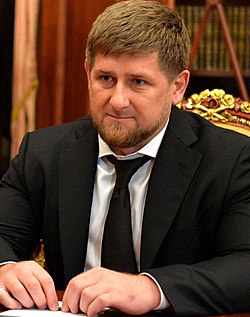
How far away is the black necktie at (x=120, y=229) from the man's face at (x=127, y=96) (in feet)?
0.31

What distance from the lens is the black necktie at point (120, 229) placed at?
2119 mm

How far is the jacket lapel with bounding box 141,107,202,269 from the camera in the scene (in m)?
2.09

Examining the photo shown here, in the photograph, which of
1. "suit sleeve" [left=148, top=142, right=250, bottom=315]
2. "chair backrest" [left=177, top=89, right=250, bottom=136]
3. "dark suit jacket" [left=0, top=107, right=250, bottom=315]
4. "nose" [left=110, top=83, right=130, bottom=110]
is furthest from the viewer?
"chair backrest" [left=177, top=89, right=250, bottom=136]

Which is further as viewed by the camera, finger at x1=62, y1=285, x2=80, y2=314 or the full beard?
the full beard

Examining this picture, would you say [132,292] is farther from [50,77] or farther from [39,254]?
[50,77]

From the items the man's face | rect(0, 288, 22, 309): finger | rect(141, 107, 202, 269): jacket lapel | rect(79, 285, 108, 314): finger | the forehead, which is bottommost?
rect(0, 288, 22, 309): finger

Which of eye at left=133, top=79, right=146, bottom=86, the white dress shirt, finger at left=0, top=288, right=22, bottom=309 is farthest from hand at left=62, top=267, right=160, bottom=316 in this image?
eye at left=133, top=79, right=146, bottom=86

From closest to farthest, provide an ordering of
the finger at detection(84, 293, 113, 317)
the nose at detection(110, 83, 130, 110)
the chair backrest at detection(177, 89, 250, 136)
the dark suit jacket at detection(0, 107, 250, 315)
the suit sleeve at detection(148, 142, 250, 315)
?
the finger at detection(84, 293, 113, 317), the suit sleeve at detection(148, 142, 250, 315), the nose at detection(110, 83, 130, 110), the dark suit jacket at detection(0, 107, 250, 315), the chair backrest at detection(177, 89, 250, 136)

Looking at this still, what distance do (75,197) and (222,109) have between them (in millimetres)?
616

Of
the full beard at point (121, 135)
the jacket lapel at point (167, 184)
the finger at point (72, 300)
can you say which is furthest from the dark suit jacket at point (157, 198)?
the finger at point (72, 300)

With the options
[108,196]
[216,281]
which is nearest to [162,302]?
[216,281]

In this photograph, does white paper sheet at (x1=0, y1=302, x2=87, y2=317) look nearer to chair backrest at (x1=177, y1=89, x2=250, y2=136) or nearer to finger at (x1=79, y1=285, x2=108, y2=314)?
finger at (x1=79, y1=285, x2=108, y2=314)

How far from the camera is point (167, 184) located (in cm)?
214

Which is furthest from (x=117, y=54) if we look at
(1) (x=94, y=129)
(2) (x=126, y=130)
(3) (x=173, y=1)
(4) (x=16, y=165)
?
(3) (x=173, y=1)
